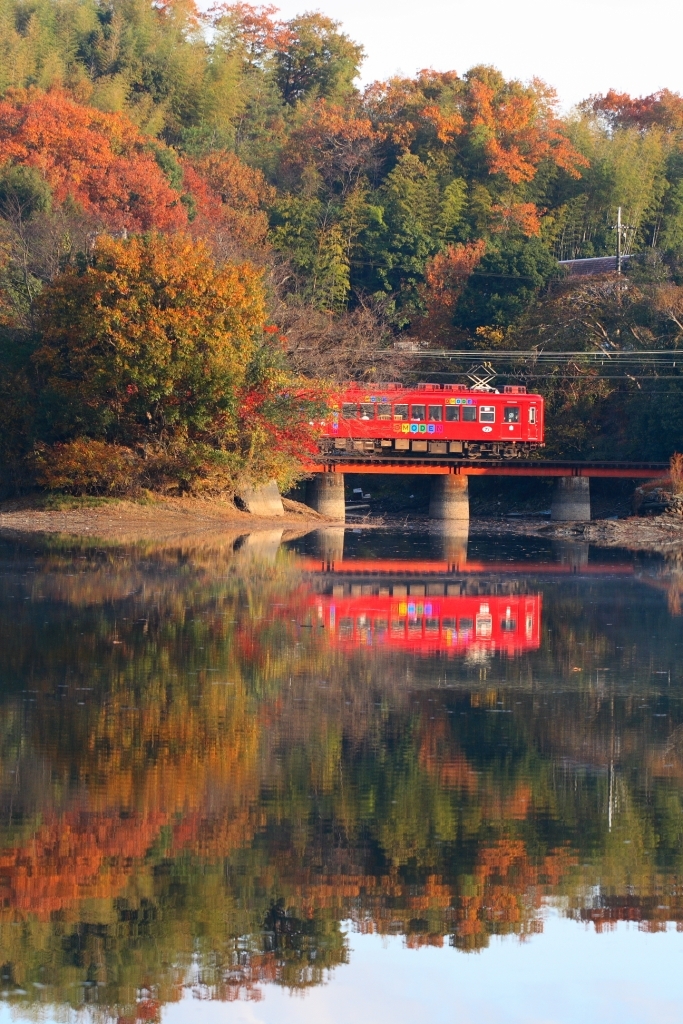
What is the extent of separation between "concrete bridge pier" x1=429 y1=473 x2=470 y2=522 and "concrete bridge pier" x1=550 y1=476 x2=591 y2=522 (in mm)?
3742

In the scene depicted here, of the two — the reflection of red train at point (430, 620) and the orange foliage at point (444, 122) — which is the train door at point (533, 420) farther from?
the reflection of red train at point (430, 620)

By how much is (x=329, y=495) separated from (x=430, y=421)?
5.88m

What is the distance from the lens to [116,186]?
72.2 meters

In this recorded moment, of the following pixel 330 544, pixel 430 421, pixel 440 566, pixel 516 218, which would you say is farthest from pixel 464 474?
pixel 516 218

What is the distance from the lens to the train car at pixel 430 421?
61.2 m

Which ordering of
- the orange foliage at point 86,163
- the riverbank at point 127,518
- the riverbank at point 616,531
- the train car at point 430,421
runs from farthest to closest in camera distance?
1. the orange foliage at point 86,163
2. the train car at point 430,421
3. the riverbank at point 616,531
4. the riverbank at point 127,518

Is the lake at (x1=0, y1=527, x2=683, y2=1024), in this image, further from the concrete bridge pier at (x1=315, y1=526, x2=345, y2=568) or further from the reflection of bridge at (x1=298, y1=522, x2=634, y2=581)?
the concrete bridge pier at (x1=315, y1=526, x2=345, y2=568)

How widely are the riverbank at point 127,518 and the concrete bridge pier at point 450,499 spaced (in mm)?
12072

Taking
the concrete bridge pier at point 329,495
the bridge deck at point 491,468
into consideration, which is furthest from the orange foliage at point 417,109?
the concrete bridge pier at point 329,495

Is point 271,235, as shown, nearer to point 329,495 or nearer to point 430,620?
point 329,495

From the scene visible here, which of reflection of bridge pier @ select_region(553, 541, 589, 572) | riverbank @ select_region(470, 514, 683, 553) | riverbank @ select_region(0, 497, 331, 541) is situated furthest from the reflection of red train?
riverbank @ select_region(470, 514, 683, 553)

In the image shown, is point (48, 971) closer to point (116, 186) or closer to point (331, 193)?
point (116, 186)

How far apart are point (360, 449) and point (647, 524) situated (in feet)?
45.3

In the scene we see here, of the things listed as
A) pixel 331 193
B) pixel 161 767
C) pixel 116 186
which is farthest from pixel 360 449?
pixel 161 767
